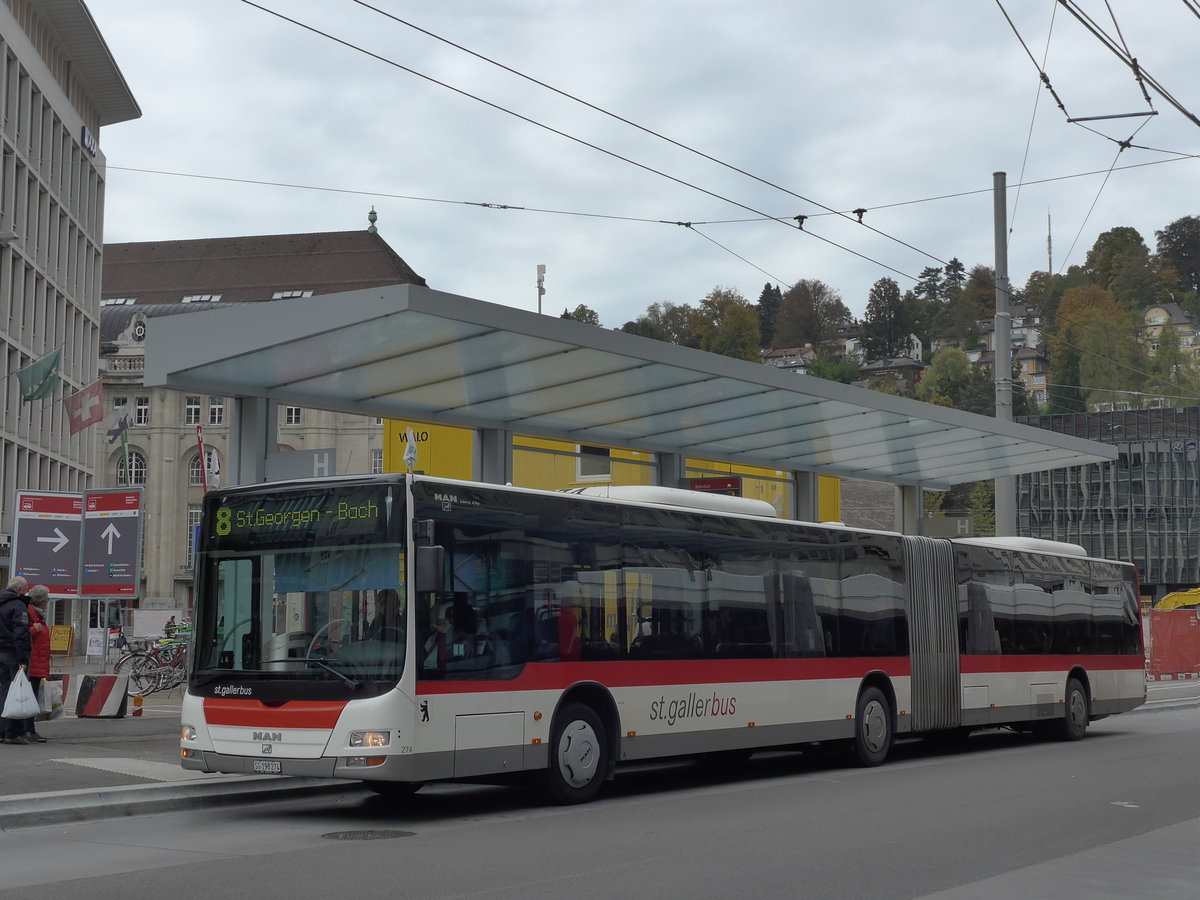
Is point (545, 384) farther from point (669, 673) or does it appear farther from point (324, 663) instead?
point (324, 663)

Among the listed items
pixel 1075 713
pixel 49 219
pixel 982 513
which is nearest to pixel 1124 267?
pixel 982 513

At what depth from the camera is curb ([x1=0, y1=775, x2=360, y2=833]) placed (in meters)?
10.9

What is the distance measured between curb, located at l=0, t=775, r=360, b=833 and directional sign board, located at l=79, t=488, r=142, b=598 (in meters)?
7.70

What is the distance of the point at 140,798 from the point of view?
11.8m

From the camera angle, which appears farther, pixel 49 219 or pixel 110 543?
pixel 49 219

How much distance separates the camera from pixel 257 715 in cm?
1143

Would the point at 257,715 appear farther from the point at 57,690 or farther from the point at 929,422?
the point at 929,422

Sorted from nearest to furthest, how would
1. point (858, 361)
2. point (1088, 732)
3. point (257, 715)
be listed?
point (257, 715) < point (1088, 732) < point (858, 361)

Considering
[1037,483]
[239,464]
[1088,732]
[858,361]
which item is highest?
[858,361]

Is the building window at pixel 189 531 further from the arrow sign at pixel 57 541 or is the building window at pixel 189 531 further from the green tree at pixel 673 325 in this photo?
the arrow sign at pixel 57 541

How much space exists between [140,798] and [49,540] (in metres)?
10.4

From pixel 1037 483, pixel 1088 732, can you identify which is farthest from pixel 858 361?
pixel 1088 732

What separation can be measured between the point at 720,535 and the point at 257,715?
5.38m

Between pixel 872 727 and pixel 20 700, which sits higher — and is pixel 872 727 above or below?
below
